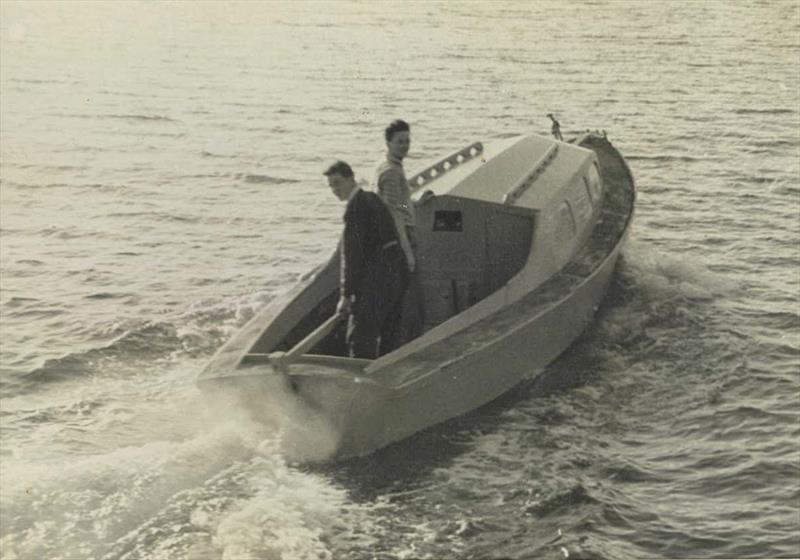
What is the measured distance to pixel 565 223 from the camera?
1486cm

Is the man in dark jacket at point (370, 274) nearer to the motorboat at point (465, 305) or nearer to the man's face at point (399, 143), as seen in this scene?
the motorboat at point (465, 305)

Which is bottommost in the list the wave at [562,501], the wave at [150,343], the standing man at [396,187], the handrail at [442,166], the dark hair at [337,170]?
the wave at [150,343]

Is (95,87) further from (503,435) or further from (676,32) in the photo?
(503,435)

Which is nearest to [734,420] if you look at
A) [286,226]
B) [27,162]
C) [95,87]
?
[286,226]

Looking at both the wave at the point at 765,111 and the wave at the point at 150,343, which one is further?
the wave at the point at 765,111

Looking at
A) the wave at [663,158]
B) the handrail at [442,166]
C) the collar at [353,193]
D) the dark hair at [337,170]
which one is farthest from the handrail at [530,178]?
the wave at [663,158]

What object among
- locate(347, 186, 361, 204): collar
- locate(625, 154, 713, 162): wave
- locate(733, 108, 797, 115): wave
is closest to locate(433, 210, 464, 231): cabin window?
locate(347, 186, 361, 204): collar

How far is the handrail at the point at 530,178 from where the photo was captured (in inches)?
551

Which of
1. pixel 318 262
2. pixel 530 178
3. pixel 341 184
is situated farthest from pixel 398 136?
pixel 318 262

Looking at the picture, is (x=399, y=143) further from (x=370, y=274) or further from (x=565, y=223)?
(x=565, y=223)

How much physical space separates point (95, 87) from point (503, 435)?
27370 millimetres

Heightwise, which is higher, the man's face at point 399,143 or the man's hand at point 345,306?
the man's face at point 399,143

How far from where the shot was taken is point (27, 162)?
26.0m

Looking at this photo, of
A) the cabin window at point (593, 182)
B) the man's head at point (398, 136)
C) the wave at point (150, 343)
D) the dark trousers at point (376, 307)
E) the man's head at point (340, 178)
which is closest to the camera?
the man's head at point (340, 178)
